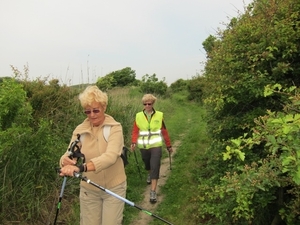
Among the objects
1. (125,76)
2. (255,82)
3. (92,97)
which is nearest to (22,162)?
(92,97)

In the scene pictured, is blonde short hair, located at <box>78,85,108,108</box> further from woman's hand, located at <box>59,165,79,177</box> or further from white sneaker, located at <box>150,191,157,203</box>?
white sneaker, located at <box>150,191,157,203</box>

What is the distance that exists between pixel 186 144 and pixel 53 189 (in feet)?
21.6

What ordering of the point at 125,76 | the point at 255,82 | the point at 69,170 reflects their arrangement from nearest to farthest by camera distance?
the point at 69,170 → the point at 255,82 → the point at 125,76

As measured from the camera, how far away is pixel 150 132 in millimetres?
6684

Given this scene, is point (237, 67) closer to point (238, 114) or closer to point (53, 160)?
point (238, 114)

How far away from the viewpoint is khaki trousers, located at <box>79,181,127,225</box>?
363 centimetres

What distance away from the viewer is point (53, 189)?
5617 millimetres

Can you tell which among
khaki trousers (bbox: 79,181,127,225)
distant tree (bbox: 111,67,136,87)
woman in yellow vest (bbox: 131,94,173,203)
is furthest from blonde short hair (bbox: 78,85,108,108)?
distant tree (bbox: 111,67,136,87)

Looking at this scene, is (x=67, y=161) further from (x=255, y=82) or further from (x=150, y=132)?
(x=150, y=132)

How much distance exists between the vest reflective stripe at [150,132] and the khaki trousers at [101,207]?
2.86 m

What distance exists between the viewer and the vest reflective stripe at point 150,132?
6.64 metres

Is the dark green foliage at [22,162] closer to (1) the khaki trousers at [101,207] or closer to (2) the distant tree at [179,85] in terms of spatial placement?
(1) the khaki trousers at [101,207]

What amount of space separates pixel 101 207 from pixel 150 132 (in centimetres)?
307

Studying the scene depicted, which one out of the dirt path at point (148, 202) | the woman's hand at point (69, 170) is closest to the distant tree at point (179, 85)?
the dirt path at point (148, 202)
